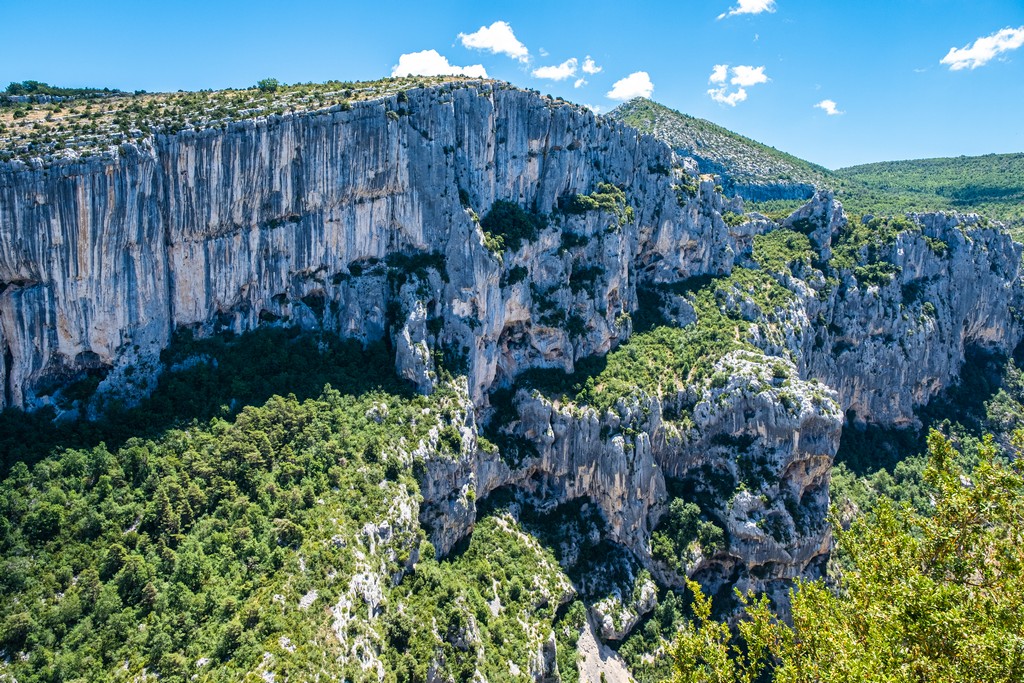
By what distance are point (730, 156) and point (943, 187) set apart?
180 feet

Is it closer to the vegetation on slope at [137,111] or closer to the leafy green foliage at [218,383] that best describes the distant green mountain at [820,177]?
the vegetation on slope at [137,111]

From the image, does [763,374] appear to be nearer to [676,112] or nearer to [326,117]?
[326,117]

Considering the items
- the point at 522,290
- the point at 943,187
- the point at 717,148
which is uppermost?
the point at 717,148

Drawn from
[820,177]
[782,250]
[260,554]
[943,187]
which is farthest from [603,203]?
[943,187]

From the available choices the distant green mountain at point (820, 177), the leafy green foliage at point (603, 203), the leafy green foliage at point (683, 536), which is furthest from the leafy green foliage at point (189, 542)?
the distant green mountain at point (820, 177)

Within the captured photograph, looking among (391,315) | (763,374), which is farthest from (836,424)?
(391,315)

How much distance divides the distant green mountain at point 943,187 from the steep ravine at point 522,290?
40454 mm

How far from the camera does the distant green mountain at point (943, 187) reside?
130m

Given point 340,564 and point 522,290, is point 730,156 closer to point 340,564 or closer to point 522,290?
point 522,290

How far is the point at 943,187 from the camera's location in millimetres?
149375

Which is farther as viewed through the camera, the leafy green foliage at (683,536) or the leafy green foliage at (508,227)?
the leafy green foliage at (508,227)

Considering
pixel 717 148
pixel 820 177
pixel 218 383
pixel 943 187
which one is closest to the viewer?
pixel 218 383

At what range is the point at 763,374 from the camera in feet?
227

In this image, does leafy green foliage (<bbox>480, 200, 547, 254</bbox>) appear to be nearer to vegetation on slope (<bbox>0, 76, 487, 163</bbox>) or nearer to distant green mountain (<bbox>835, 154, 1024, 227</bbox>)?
vegetation on slope (<bbox>0, 76, 487, 163</bbox>)
